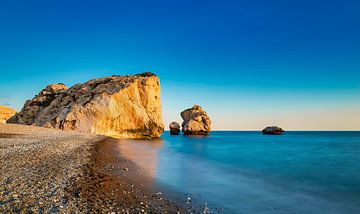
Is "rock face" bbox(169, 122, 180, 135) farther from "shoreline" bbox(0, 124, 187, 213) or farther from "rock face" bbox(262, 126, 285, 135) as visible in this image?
"shoreline" bbox(0, 124, 187, 213)

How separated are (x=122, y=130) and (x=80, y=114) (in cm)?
973

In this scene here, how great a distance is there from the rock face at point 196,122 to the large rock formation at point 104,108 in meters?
33.6

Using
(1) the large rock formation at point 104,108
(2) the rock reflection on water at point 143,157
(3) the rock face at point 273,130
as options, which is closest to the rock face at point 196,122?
(1) the large rock formation at point 104,108

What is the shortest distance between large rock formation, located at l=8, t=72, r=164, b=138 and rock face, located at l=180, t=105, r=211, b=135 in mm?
33566

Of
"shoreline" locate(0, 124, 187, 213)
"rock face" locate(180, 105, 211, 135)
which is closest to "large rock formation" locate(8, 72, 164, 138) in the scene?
"rock face" locate(180, 105, 211, 135)

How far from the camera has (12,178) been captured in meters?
8.85

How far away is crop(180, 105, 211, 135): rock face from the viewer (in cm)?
9925

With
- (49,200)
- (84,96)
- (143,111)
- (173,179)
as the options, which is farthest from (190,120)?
(49,200)

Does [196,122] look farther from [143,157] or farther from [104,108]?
[143,157]

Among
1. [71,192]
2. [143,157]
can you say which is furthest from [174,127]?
[71,192]

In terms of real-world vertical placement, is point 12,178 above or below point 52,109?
below

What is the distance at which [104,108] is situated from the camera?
170 feet

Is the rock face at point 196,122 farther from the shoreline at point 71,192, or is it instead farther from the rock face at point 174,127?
the shoreline at point 71,192

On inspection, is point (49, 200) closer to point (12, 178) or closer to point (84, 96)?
point (12, 178)
